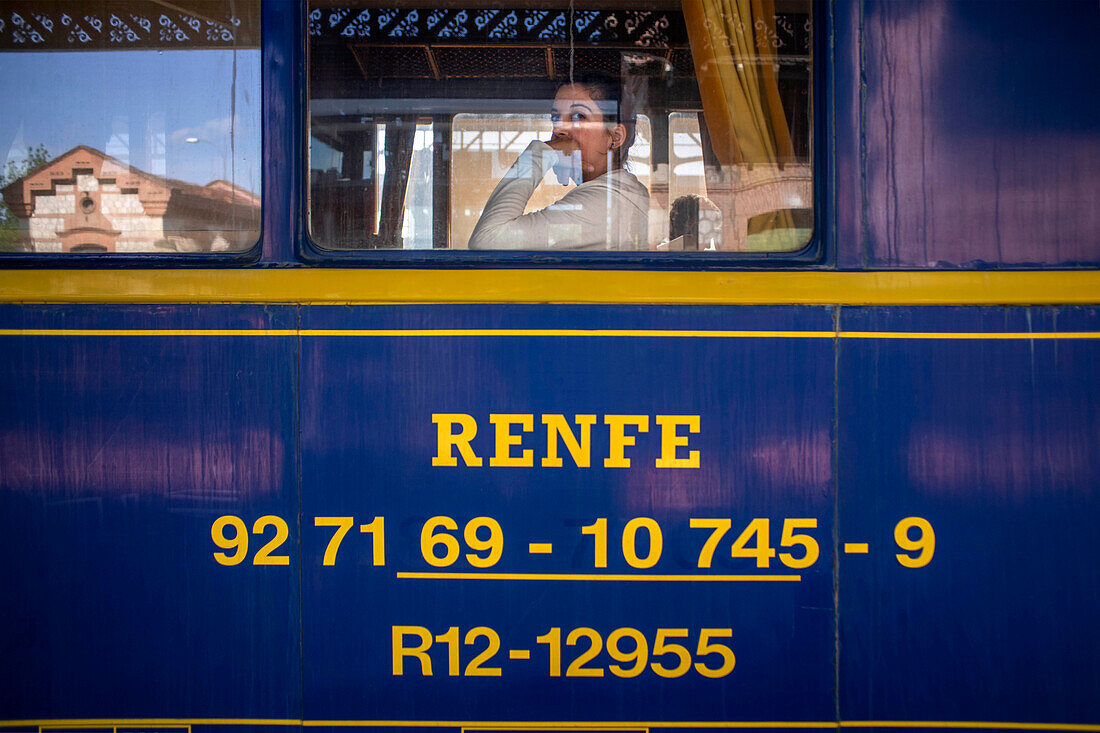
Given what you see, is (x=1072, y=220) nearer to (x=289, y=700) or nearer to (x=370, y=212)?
(x=370, y=212)

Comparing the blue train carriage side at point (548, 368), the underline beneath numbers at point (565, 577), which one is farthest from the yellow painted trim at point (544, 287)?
the underline beneath numbers at point (565, 577)

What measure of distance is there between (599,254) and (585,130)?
0.34 meters

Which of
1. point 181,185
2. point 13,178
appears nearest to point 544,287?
point 181,185

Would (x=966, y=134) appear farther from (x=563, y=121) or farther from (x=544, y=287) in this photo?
(x=544, y=287)

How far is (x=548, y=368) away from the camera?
68.6 inches

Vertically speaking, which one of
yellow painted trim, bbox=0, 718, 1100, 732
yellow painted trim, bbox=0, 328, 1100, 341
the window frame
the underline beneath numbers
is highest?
the window frame

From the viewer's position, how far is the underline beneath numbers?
175 cm

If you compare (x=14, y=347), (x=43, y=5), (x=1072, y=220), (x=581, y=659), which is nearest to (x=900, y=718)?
(x=581, y=659)

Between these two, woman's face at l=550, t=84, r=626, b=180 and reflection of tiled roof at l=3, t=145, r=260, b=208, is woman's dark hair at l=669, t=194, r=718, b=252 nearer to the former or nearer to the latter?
woman's face at l=550, t=84, r=626, b=180

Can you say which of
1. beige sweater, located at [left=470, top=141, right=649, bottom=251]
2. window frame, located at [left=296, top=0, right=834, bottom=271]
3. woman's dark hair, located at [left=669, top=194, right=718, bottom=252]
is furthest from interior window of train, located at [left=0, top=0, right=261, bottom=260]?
woman's dark hair, located at [left=669, top=194, right=718, bottom=252]

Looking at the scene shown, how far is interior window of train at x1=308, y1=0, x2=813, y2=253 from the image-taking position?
177 centimetres

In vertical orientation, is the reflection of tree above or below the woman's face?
below

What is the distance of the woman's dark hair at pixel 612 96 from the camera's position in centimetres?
179

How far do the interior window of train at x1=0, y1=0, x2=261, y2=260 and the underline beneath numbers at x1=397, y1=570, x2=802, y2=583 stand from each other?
0.98m
